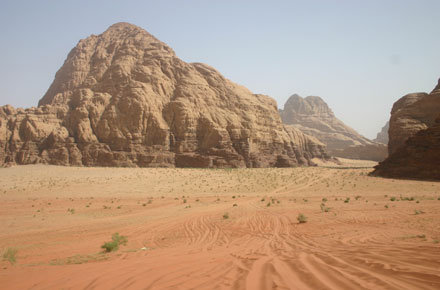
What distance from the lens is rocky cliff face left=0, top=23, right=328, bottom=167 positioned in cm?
4394

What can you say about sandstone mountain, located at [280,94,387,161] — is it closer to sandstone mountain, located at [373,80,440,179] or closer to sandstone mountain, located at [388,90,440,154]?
sandstone mountain, located at [388,90,440,154]

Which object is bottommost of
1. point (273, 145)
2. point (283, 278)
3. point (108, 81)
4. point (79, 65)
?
point (283, 278)

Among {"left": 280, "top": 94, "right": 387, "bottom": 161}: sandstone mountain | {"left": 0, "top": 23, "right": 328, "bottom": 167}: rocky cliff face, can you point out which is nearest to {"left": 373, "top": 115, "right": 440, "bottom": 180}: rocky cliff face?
{"left": 0, "top": 23, "right": 328, "bottom": 167}: rocky cliff face

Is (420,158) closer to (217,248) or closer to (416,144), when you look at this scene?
(416,144)

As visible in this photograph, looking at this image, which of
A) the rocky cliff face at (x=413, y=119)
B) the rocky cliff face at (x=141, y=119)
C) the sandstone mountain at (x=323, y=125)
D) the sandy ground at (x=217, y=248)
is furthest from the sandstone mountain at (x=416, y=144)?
the sandstone mountain at (x=323, y=125)

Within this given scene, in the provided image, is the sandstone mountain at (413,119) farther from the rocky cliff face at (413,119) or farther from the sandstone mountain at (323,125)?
the sandstone mountain at (323,125)

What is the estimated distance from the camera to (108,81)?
51.7m

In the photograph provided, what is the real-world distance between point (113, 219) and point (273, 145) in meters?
43.8

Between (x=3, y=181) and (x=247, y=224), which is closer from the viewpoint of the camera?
(x=247, y=224)

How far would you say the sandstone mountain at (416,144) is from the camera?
2755 centimetres

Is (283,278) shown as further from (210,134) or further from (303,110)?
(303,110)

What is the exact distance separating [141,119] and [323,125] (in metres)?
98.8

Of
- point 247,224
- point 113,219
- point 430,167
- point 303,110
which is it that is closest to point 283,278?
point 247,224

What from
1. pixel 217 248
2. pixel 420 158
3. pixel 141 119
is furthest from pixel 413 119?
pixel 217 248
